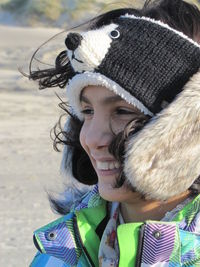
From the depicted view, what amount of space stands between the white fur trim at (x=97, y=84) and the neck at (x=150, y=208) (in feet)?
0.80

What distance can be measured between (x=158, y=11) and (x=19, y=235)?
274cm

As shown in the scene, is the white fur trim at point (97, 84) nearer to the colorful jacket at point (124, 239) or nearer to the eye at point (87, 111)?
the eye at point (87, 111)

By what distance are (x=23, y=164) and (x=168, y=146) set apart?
4375 millimetres

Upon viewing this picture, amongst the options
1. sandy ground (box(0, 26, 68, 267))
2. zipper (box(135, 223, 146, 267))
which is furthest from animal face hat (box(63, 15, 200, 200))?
sandy ground (box(0, 26, 68, 267))

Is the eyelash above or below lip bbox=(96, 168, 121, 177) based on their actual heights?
above

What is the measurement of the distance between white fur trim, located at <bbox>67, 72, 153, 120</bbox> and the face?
21 mm

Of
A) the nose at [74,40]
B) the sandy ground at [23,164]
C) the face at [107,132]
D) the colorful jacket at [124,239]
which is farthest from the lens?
the sandy ground at [23,164]

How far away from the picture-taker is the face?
1.81 m

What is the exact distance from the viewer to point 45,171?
577cm

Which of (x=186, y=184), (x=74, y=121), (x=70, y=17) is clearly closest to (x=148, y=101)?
(x=186, y=184)

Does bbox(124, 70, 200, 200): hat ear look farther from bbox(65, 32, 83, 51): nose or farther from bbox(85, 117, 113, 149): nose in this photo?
bbox(65, 32, 83, 51): nose

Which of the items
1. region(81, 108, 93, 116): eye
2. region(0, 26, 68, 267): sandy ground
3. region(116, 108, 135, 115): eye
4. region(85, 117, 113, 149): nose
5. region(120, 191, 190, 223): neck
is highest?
region(116, 108, 135, 115): eye

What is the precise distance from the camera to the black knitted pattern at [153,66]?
1.79m

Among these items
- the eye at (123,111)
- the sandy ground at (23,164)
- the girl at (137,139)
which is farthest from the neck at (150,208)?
the sandy ground at (23,164)
